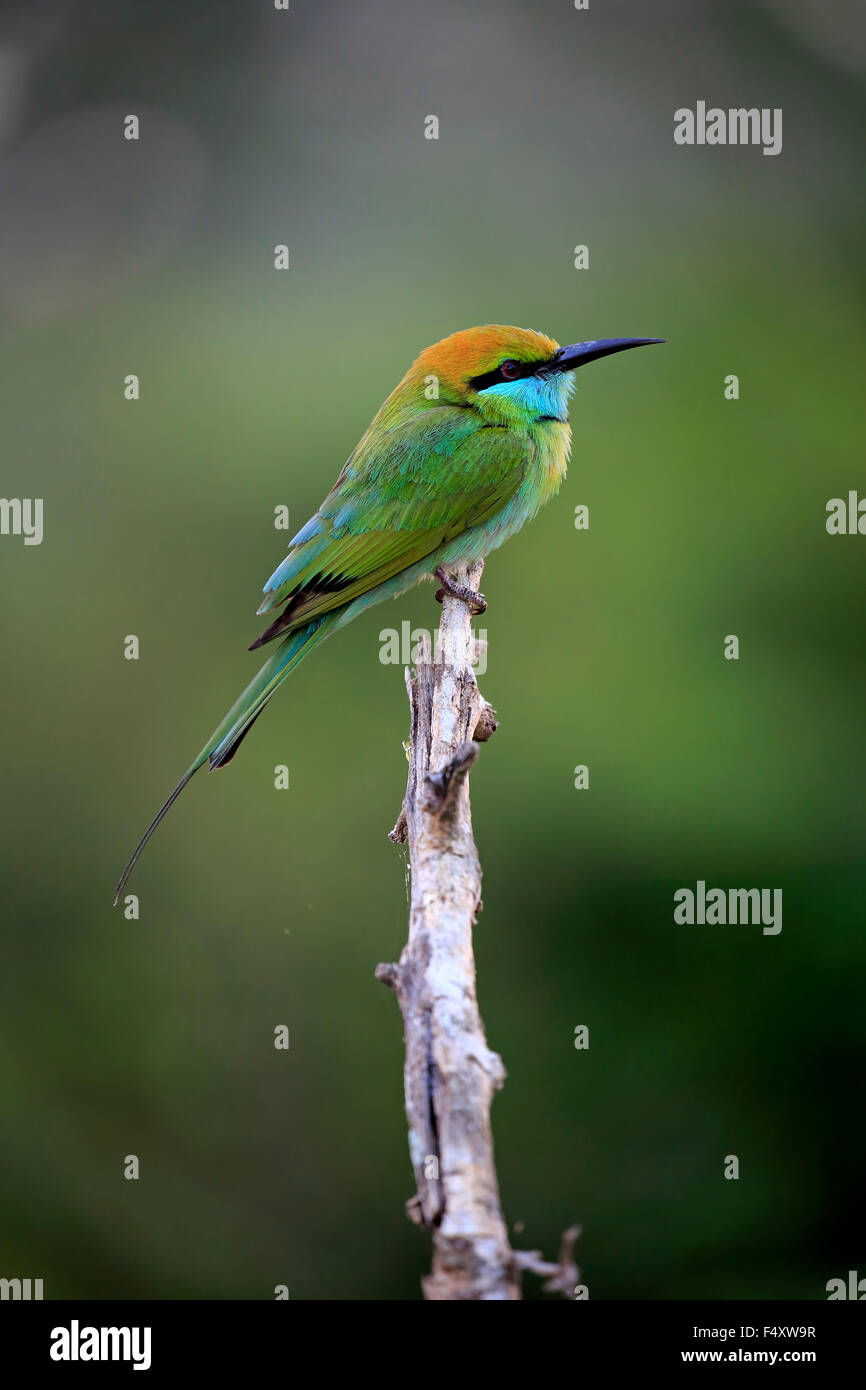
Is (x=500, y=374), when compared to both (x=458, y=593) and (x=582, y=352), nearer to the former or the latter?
(x=582, y=352)

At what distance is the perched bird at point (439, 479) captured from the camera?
3.43 metres

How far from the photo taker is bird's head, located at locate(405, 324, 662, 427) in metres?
3.70

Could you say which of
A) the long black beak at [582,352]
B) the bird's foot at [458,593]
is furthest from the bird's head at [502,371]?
the bird's foot at [458,593]

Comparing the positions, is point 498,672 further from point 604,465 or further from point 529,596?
point 604,465

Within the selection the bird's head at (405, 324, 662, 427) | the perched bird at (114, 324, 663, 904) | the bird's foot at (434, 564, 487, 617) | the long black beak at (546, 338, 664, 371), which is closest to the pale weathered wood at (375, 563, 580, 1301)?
the perched bird at (114, 324, 663, 904)

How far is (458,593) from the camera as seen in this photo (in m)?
3.63

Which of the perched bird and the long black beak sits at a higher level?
the long black beak

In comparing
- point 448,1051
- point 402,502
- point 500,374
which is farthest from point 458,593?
point 448,1051

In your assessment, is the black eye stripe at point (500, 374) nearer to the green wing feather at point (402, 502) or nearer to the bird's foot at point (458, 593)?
the green wing feather at point (402, 502)

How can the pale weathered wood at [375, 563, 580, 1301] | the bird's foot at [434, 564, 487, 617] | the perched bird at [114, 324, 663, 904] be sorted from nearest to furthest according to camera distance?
the pale weathered wood at [375, 563, 580, 1301] < the perched bird at [114, 324, 663, 904] < the bird's foot at [434, 564, 487, 617]

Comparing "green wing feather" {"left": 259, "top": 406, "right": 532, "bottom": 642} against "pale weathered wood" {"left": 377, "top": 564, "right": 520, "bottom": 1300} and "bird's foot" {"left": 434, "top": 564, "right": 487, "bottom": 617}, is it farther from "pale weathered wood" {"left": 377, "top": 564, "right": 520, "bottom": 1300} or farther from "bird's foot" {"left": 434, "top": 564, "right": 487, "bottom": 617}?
"pale weathered wood" {"left": 377, "top": 564, "right": 520, "bottom": 1300}

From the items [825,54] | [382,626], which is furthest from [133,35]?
[382,626]

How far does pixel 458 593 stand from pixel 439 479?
320mm

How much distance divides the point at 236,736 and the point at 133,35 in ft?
17.8
